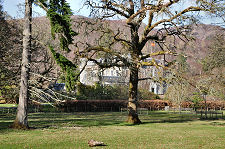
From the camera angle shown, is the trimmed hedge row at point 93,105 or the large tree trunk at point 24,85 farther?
the trimmed hedge row at point 93,105

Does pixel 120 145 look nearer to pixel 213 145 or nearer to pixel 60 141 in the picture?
pixel 60 141

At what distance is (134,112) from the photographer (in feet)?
66.1

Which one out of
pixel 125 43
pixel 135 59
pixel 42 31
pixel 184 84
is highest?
pixel 42 31

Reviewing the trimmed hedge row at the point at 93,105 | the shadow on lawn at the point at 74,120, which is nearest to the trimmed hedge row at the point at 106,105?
the trimmed hedge row at the point at 93,105

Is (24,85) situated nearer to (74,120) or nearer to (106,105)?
(74,120)

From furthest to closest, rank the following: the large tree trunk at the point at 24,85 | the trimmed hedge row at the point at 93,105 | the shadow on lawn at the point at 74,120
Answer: the trimmed hedge row at the point at 93,105
the shadow on lawn at the point at 74,120
the large tree trunk at the point at 24,85

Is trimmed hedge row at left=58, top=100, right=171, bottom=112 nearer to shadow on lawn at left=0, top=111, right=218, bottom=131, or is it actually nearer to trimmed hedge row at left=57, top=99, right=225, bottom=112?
trimmed hedge row at left=57, top=99, right=225, bottom=112

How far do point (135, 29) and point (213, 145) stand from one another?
10.5 m

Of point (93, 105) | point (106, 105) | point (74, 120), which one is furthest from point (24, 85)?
point (106, 105)

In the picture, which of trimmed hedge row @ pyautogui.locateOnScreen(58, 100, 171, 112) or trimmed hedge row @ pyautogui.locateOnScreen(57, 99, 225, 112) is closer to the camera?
trimmed hedge row @ pyautogui.locateOnScreen(58, 100, 171, 112)

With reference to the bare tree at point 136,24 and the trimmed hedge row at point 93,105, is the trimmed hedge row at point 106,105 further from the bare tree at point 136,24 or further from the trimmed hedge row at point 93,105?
the bare tree at point 136,24

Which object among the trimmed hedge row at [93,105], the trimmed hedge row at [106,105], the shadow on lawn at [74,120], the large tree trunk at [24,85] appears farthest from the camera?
the trimmed hedge row at [106,105]

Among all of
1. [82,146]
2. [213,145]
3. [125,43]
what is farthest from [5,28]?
[213,145]

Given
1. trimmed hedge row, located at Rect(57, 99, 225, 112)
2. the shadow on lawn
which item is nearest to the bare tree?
the shadow on lawn
